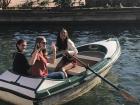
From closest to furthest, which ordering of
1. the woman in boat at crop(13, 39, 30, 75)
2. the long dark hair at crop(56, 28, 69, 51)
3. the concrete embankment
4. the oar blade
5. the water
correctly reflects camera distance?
the woman in boat at crop(13, 39, 30, 75), the oar blade, the water, the long dark hair at crop(56, 28, 69, 51), the concrete embankment

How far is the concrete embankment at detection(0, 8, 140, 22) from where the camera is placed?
1390 inches

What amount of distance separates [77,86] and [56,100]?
108 centimetres

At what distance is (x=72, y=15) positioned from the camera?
35.8 m

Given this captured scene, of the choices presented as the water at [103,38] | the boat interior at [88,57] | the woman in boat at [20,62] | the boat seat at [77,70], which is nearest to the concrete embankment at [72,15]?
the water at [103,38]

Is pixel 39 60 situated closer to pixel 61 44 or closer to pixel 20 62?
pixel 20 62

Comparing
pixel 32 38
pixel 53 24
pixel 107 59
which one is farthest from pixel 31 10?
pixel 107 59

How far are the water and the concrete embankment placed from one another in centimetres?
72

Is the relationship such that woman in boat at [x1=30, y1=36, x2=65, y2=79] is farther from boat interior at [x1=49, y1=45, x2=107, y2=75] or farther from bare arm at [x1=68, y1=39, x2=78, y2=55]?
bare arm at [x1=68, y1=39, x2=78, y2=55]

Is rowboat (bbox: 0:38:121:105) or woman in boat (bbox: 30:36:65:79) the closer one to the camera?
rowboat (bbox: 0:38:121:105)

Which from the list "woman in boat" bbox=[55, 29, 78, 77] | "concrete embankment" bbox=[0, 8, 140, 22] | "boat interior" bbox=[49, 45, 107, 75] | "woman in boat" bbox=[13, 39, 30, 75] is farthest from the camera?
"concrete embankment" bbox=[0, 8, 140, 22]

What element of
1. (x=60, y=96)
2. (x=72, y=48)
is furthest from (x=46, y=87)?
(x=72, y=48)

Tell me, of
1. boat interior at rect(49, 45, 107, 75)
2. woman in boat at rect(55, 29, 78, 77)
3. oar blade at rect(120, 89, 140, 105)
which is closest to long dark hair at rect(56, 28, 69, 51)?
woman in boat at rect(55, 29, 78, 77)

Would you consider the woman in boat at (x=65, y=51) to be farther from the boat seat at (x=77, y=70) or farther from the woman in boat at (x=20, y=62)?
the woman in boat at (x=20, y=62)

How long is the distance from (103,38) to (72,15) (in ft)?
21.3
